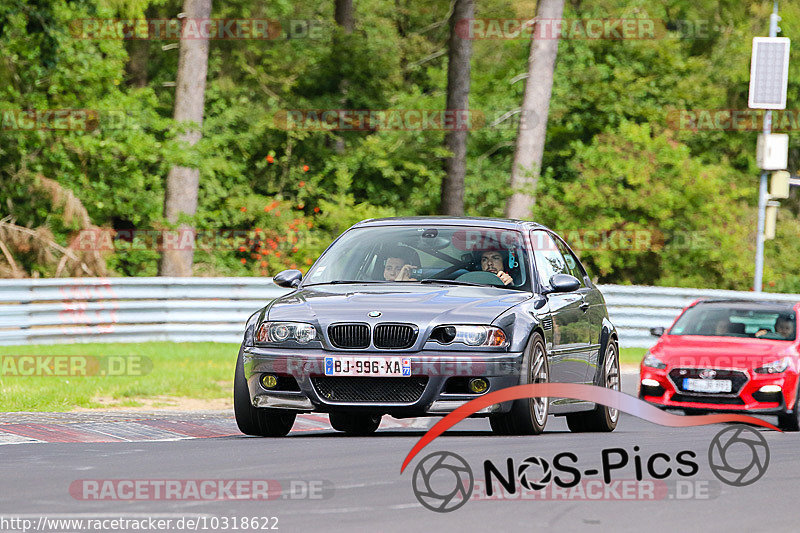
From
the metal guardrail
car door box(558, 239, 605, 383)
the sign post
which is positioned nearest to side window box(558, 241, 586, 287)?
car door box(558, 239, 605, 383)

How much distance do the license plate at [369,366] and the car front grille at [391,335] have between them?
0.10m

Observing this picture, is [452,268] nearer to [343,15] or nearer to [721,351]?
[721,351]

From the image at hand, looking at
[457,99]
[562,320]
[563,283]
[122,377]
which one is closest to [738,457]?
[562,320]

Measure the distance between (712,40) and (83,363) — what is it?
97.8 feet

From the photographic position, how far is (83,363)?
1902cm

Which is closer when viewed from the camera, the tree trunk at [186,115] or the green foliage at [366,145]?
the green foliage at [366,145]

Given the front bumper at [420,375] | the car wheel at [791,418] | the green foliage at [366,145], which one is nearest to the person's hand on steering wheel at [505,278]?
the front bumper at [420,375]

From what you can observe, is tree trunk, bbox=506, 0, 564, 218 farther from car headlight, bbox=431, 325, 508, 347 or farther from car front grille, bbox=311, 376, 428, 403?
car front grille, bbox=311, 376, 428, 403

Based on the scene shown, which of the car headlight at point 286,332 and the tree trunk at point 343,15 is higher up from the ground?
the tree trunk at point 343,15

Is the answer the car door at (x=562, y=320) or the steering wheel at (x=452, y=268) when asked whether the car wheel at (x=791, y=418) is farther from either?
the steering wheel at (x=452, y=268)

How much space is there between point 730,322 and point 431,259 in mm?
6420

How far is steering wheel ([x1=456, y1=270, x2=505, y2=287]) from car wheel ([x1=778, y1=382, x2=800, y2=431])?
15.9 ft

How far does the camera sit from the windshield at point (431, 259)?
11.5 metres

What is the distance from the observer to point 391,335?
407 inches
